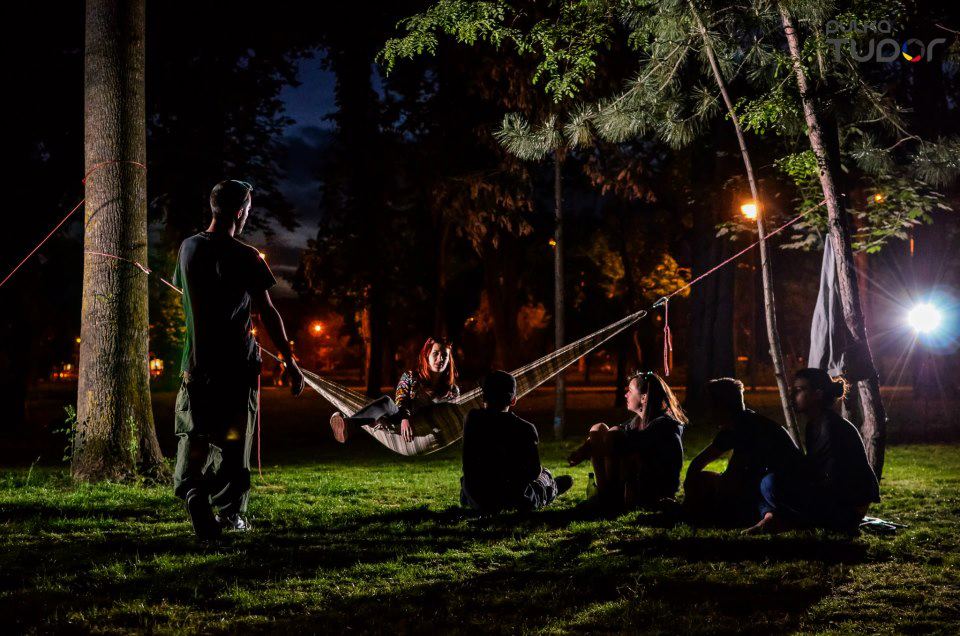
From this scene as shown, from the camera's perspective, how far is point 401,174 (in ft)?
62.8

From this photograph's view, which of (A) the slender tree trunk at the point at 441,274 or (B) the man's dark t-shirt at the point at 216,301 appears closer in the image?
(B) the man's dark t-shirt at the point at 216,301

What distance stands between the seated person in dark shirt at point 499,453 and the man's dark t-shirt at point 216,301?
5.29ft

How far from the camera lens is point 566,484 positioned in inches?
213

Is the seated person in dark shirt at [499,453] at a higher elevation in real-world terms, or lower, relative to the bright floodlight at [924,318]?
lower

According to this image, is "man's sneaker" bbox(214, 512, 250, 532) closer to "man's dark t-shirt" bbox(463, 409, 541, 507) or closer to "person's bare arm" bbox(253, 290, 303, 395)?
"person's bare arm" bbox(253, 290, 303, 395)

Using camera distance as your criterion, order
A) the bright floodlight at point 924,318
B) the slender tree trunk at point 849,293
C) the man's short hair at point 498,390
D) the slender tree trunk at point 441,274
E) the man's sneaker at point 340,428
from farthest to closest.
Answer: the slender tree trunk at point 441,274, the bright floodlight at point 924,318, the man's sneaker at point 340,428, the slender tree trunk at point 849,293, the man's short hair at point 498,390

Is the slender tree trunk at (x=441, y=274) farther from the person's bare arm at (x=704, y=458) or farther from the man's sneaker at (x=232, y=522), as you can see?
the man's sneaker at (x=232, y=522)

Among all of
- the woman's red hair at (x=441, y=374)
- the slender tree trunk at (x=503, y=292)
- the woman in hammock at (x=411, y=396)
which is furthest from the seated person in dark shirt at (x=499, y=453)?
the slender tree trunk at (x=503, y=292)

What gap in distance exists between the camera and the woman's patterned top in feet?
26.2

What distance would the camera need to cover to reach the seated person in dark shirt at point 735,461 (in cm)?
444

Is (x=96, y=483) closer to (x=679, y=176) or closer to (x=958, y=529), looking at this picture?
(x=958, y=529)

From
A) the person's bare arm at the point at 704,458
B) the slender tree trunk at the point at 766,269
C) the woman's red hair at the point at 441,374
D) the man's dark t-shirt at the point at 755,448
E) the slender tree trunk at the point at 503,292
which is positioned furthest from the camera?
the slender tree trunk at the point at 503,292

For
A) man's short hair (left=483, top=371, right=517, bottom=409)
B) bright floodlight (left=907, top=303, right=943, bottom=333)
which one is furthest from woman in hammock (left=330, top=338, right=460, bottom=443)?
bright floodlight (left=907, top=303, right=943, bottom=333)

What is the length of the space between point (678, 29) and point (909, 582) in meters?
4.45
